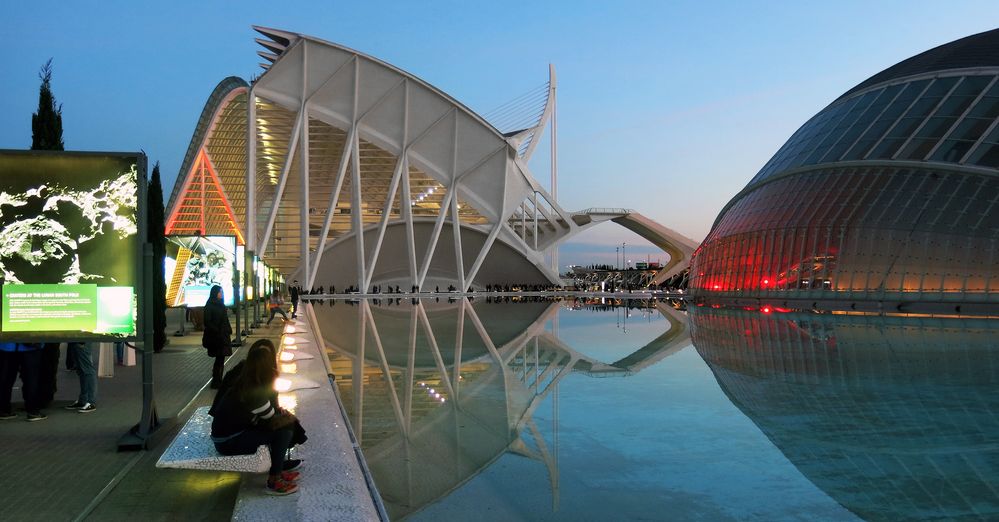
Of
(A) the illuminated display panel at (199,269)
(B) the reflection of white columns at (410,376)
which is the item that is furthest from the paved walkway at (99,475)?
(A) the illuminated display panel at (199,269)

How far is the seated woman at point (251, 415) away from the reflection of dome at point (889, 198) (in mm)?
30379

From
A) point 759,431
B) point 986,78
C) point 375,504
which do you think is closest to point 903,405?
point 759,431

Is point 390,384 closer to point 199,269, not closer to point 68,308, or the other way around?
point 68,308

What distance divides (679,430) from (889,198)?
1141 inches

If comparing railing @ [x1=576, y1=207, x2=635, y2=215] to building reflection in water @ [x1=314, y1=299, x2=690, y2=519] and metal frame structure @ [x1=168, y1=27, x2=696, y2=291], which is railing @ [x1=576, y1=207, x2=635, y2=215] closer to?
metal frame structure @ [x1=168, y1=27, x2=696, y2=291]

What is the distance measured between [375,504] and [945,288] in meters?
30.7

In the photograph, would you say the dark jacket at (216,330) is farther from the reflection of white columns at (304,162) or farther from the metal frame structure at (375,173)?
the reflection of white columns at (304,162)

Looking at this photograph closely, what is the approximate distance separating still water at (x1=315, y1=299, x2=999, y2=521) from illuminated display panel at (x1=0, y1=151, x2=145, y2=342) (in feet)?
8.40

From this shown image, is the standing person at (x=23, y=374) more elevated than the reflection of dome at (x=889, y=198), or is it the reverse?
the reflection of dome at (x=889, y=198)

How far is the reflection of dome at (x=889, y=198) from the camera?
102 ft

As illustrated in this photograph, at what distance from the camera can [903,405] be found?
9602mm

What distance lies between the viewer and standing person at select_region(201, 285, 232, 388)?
1116 centimetres

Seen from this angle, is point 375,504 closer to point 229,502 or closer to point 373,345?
point 229,502

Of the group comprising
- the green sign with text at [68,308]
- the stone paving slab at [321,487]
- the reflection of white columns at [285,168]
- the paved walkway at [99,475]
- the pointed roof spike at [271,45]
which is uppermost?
the pointed roof spike at [271,45]
